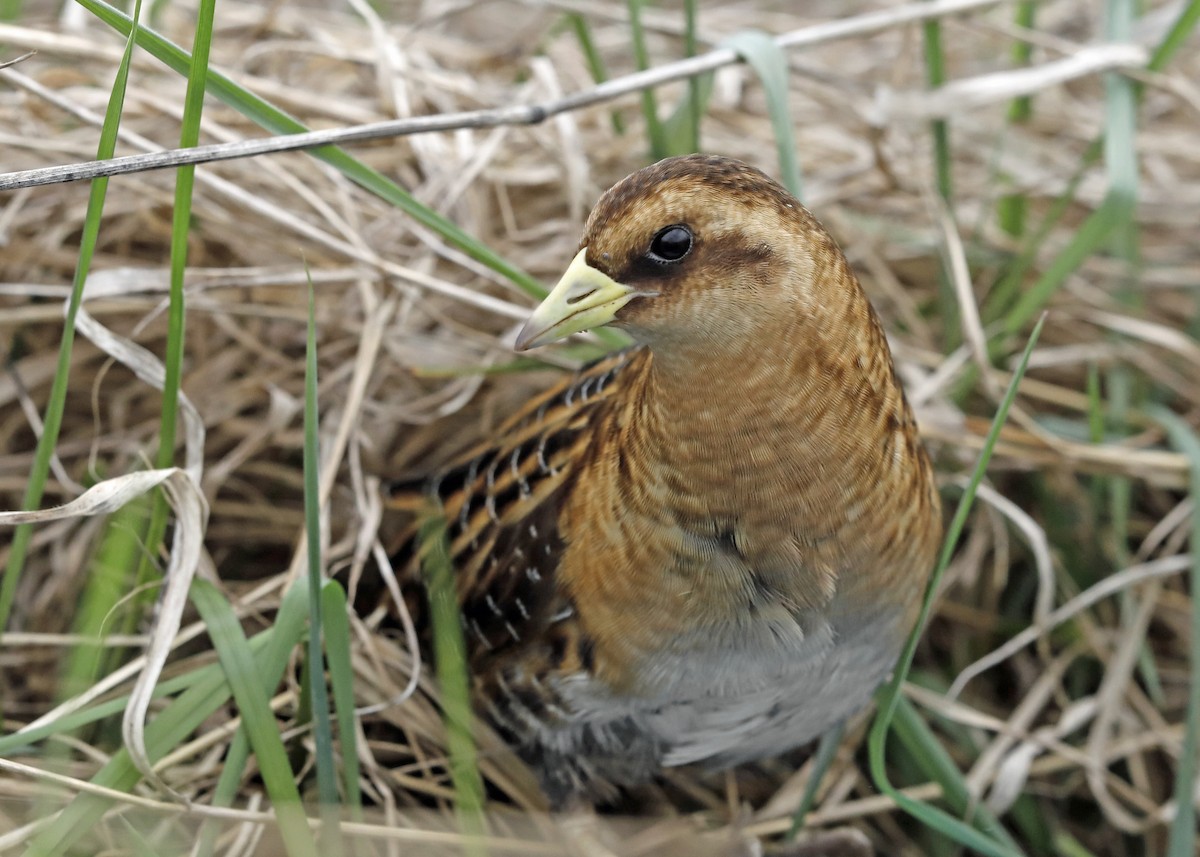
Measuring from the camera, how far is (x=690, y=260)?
3.96 ft

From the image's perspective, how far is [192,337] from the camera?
2.09m

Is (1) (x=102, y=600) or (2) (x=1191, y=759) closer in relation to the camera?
(1) (x=102, y=600)

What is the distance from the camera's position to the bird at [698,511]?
122 cm

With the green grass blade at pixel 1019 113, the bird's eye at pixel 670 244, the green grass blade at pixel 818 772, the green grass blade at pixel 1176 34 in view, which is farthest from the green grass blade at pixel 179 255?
the green grass blade at pixel 1019 113

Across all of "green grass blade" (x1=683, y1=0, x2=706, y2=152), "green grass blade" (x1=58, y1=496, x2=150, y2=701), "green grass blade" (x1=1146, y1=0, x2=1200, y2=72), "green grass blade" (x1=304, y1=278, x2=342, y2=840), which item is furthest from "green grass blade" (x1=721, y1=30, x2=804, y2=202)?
"green grass blade" (x1=58, y1=496, x2=150, y2=701)

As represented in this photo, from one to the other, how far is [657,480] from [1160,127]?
6.18ft

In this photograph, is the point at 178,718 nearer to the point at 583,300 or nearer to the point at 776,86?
the point at 583,300

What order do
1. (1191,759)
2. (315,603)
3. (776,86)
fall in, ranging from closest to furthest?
(315,603) < (1191,759) < (776,86)

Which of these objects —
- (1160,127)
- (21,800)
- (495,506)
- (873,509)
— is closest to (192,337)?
(495,506)

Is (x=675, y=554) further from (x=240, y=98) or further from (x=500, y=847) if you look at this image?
(x=240, y=98)

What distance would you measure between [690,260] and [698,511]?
0.93 ft

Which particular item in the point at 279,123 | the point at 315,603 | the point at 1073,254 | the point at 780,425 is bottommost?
the point at 315,603

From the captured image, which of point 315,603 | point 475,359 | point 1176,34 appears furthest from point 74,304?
point 1176,34

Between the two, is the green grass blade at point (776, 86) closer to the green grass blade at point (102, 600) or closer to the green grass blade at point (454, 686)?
the green grass blade at point (454, 686)
